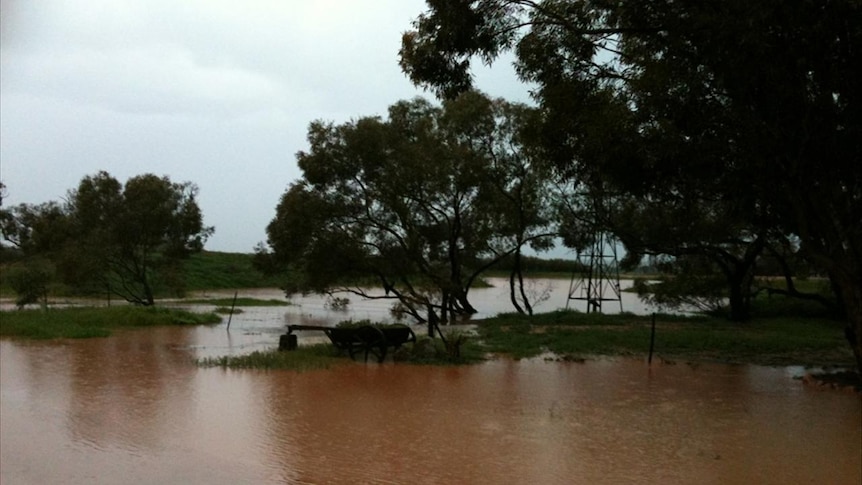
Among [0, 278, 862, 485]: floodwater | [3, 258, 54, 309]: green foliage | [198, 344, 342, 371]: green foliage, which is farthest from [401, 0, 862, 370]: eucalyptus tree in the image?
[3, 258, 54, 309]: green foliage

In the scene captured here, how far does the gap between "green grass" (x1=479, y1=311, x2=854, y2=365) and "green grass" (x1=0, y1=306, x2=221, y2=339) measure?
10.9m

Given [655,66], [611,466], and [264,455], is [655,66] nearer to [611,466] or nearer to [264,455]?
[611,466]

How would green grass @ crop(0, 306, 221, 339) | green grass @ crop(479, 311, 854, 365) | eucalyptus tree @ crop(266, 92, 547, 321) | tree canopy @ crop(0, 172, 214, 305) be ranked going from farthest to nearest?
1. tree canopy @ crop(0, 172, 214, 305)
2. eucalyptus tree @ crop(266, 92, 547, 321)
3. green grass @ crop(0, 306, 221, 339)
4. green grass @ crop(479, 311, 854, 365)

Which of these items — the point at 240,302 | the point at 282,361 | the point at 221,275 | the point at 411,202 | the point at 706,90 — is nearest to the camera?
the point at 706,90

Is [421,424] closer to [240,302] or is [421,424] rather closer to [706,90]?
[706,90]

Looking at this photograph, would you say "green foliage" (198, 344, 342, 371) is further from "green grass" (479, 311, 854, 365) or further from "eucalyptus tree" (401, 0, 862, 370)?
"eucalyptus tree" (401, 0, 862, 370)

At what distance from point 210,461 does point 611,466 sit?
4.41 m

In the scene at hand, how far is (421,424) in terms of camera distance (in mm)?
9844

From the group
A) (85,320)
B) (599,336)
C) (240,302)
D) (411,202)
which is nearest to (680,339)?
(599,336)

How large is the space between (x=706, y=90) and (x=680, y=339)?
12030 millimetres

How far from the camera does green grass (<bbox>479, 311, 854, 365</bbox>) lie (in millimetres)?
17594

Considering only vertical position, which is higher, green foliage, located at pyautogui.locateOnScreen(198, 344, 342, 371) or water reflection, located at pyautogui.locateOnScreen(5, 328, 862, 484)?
green foliage, located at pyautogui.locateOnScreen(198, 344, 342, 371)

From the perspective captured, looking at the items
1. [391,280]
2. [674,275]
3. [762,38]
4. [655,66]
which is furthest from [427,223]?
[762,38]

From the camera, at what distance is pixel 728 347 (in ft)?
61.1
